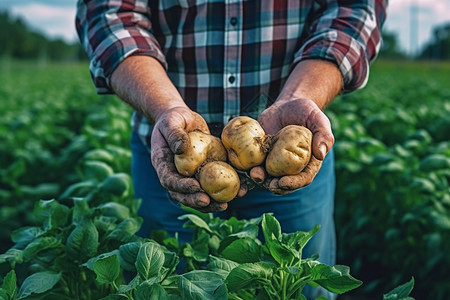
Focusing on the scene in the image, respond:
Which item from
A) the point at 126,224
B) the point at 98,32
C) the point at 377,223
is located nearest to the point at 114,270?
the point at 126,224

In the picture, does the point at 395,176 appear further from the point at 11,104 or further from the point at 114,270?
the point at 11,104

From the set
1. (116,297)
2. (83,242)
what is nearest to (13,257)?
(83,242)

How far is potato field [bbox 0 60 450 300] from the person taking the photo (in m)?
1.47

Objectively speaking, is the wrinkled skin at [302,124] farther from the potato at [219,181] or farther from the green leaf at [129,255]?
the green leaf at [129,255]

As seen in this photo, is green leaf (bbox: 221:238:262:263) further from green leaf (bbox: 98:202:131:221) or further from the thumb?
green leaf (bbox: 98:202:131:221)

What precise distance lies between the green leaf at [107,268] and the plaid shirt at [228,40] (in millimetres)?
881

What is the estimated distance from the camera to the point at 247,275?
1374 mm

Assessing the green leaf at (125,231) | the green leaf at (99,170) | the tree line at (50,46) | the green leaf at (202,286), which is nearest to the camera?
the green leaf at (202,286)

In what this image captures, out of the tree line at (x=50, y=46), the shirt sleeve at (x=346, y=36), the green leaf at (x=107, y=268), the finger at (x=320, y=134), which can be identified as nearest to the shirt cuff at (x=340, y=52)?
the shirt sleeve at (x=346, y=36)

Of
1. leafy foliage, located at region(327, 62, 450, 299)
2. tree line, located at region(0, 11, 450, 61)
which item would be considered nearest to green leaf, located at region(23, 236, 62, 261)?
leafy foliage, located at region(327, 62, 450, 299)

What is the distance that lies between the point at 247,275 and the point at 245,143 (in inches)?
16.5

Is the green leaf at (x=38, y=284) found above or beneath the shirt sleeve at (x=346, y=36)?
beneath

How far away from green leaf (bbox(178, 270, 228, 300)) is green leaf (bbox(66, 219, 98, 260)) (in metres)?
0.45

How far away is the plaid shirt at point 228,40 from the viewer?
211 centimetres
